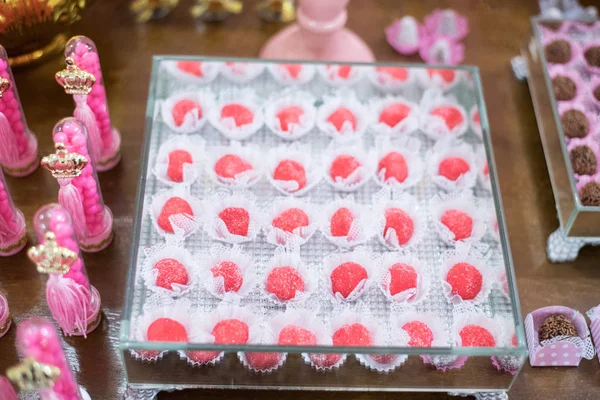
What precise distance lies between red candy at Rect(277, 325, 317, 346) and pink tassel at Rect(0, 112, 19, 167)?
0.67m

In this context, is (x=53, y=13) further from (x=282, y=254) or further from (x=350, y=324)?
(x=350, y=324)

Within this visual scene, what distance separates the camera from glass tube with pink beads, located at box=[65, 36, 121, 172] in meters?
1.37

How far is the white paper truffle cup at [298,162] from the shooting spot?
1.42m

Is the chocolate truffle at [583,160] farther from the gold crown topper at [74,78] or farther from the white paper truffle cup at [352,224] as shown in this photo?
the gold crown topper at [74,78]

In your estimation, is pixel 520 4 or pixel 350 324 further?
pixel 520 4

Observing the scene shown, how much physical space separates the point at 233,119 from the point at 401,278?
481mm

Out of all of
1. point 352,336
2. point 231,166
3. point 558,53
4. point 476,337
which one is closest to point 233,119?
point 231,166

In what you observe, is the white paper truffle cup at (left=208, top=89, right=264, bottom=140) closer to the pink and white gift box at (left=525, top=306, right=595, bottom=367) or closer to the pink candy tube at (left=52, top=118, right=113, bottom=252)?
the pink candy tube at (left=52, top=118, right=113, bottom=252)

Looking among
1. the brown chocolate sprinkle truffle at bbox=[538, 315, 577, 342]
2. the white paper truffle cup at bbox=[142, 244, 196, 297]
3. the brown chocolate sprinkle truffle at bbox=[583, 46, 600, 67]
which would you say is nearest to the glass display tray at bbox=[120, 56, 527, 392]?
the white paper truffle cup at bbox=[142, 244, 196, 297]

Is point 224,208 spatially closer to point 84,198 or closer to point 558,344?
point 84,198

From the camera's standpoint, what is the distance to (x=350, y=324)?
1.25m

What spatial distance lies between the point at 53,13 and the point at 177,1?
428 mm

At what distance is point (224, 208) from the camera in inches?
54.4

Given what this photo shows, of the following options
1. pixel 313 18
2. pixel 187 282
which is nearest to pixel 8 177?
pixel 187 282
